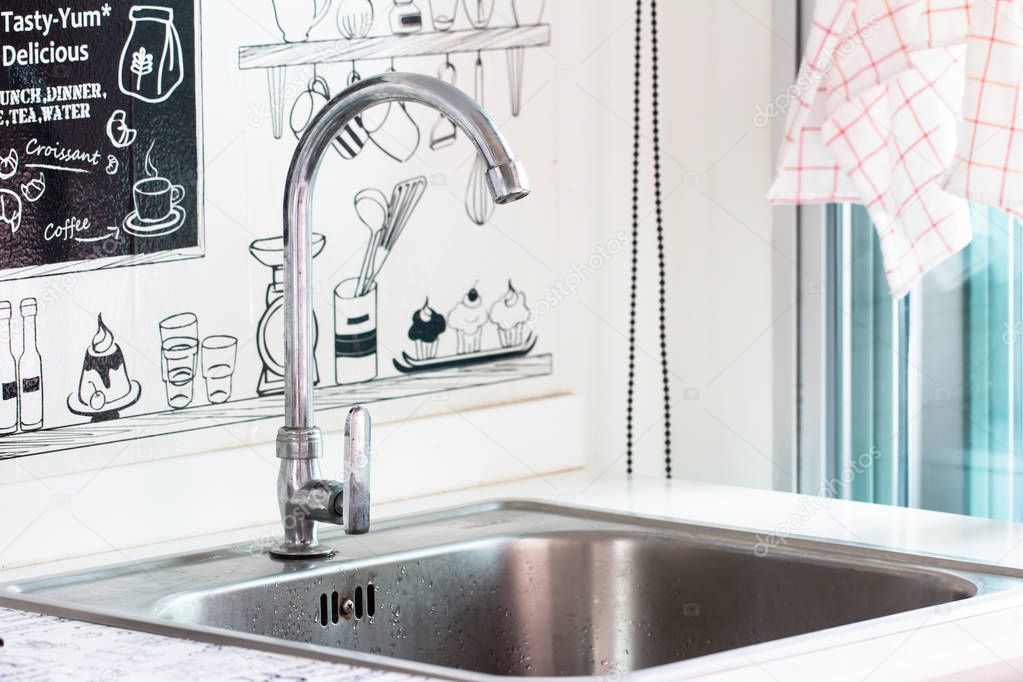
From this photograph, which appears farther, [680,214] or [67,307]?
[680,214]

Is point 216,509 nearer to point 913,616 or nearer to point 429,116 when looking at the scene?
point 429,116

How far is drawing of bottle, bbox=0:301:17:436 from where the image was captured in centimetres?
122

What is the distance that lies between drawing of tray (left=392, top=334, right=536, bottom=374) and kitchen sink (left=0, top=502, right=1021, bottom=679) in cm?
17

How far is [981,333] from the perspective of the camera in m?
1.59

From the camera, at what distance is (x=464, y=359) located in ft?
5.10

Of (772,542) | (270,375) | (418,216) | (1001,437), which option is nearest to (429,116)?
(418,216)

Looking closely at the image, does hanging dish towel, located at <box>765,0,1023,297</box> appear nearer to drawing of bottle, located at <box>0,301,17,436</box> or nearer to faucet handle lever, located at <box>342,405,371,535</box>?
faucet handle lever, located at <box>342,405,371,535</box>

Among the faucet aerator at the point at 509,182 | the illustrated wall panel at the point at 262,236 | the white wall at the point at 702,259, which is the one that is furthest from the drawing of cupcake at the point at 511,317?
the faucet aerator at the point at 509,182

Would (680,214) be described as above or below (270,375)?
above

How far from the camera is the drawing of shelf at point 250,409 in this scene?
125 centimetres

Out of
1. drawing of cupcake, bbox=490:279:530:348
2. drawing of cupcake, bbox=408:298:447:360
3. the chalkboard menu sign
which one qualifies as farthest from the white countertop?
drawing of cupcake, bbox=490:279:530:348

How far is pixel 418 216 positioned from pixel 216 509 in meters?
0.37

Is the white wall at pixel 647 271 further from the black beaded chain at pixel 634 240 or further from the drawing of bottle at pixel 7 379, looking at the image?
the drawing of bottle at pixel 7 379

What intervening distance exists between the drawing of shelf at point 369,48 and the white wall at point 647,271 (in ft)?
0.11
